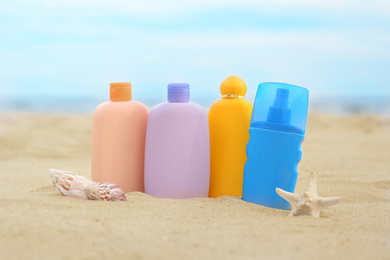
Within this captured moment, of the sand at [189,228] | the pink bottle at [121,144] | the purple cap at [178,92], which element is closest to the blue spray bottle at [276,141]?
the sand at [189,228]

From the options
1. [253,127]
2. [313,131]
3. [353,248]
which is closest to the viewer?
[353,248]

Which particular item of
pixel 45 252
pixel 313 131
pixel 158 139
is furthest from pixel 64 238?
pixel 313 131

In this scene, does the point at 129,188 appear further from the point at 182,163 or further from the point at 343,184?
the point at 343,184

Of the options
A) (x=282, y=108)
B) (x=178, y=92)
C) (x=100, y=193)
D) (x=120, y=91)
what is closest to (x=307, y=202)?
(x=282, y=108)

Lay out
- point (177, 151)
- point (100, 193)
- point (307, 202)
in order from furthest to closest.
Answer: point (177, 151) < point (100, 193) < point (307, 202)

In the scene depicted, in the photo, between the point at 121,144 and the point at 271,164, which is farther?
A: the point at 121,144

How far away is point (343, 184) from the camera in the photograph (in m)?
3.22

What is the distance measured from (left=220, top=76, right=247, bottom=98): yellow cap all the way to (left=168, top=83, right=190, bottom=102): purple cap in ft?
0.83

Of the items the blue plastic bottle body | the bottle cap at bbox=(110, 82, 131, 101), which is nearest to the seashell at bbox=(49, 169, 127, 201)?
the bottle cap at bbox=(110, 82, 131, 101)

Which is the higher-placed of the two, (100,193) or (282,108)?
(282,108)

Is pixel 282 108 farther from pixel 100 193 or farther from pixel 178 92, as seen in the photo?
pixel 100 193

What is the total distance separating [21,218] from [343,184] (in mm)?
2418

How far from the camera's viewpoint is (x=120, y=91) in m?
2.52

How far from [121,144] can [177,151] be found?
0.37m
